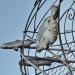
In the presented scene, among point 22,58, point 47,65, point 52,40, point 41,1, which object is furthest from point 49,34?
point 47,65

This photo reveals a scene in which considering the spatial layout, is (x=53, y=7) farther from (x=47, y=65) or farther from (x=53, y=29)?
(x=47, y=65)

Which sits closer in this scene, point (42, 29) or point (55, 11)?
point (55, 11)

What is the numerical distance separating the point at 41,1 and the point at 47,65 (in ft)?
2.26

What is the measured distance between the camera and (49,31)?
1.98 meters

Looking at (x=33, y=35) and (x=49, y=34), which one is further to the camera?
(x=33, y=35)

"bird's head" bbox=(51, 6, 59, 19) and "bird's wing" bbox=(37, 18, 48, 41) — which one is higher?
→ "bird's head" bbox=(51, 6, 59, 19)

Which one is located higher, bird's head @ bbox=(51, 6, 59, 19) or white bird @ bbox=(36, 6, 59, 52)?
bird's head @ bbox=(51, 6, 59, 19)

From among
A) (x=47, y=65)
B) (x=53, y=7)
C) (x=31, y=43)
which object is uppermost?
(x=53, y=7)

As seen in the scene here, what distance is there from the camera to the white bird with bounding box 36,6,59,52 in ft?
6.38

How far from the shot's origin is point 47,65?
2.69m

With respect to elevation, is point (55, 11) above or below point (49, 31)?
above

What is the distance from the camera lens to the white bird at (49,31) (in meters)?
1.94

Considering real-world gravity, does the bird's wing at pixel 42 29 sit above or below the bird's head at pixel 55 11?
below

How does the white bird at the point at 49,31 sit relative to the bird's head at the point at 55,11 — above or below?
below
